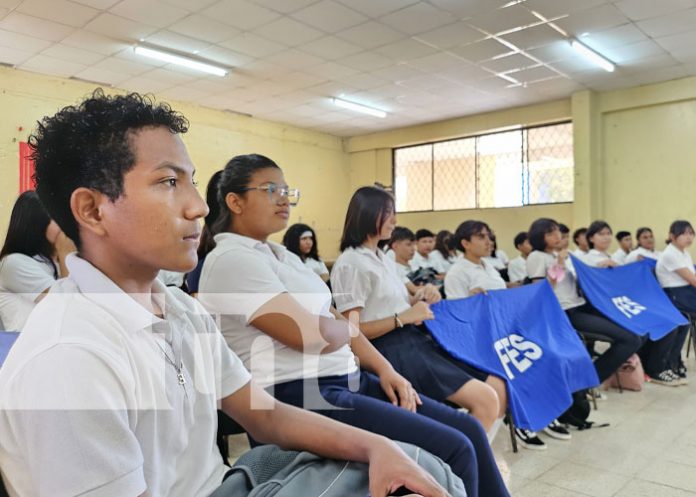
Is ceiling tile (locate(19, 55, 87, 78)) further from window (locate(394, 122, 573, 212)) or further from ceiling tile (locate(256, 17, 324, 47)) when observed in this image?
window (locate(394, 122, 573, 212))

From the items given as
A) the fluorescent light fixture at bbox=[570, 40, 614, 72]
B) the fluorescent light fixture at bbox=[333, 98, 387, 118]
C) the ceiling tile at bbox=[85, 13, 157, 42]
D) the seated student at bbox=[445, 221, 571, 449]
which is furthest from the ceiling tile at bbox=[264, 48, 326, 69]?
the seated student at bbox=[445, 221, 571, 449]

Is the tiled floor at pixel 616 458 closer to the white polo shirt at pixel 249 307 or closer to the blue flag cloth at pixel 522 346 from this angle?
the blue flag cloth at pixel 522 346

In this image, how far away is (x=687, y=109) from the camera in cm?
689

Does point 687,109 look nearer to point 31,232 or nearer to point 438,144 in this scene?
point 438,144

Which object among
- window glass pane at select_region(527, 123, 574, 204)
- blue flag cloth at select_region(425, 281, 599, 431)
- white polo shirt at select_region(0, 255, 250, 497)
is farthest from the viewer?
window glass pane at select_region(527, 123, 574, 204)

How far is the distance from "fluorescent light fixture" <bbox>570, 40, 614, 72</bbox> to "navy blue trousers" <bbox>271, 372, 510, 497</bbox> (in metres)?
5.26

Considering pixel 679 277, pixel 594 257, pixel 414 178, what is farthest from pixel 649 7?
pixel 414 178

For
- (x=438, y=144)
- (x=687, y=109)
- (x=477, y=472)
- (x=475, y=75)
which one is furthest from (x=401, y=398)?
(x=438, y=144)

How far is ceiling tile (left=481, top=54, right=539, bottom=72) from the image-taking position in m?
6.11

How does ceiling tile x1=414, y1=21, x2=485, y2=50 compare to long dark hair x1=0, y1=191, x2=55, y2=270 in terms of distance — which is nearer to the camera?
long dark hair x1=0, y1=191, x2=55, y2=270

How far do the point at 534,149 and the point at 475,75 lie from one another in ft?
7.19

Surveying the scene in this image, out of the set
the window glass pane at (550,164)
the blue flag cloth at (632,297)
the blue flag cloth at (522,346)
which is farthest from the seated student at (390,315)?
the window glass pane at (550,164)

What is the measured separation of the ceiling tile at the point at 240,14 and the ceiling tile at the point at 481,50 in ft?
7.04

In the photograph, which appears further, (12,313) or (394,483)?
(12,313)
